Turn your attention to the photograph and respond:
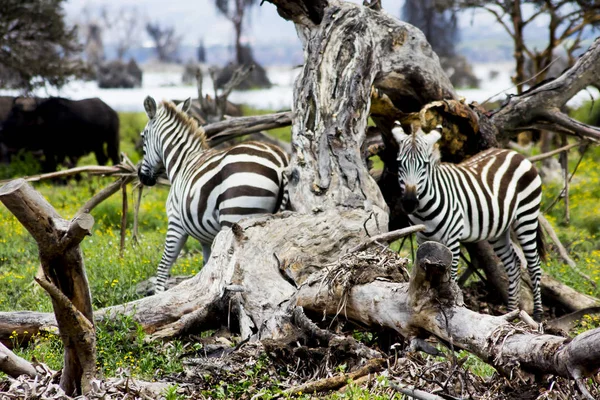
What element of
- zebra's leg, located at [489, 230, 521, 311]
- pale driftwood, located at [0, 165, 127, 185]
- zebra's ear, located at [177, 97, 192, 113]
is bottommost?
zebra's leg, located at [489, 230, 521, 311]

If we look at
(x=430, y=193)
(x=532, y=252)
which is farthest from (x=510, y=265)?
(x=430, y=193)

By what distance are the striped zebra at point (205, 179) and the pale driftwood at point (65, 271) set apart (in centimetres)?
277

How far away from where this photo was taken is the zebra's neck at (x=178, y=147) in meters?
7.80

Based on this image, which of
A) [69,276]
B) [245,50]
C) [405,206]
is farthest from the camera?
[245,50]

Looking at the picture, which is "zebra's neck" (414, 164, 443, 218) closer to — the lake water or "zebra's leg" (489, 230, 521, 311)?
"zebra's leg" (489, 230, 521, 311)

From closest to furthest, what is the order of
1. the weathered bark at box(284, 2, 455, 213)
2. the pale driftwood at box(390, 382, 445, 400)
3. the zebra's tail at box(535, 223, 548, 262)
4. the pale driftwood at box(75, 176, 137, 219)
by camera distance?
the pale driftwood at box(390, 382, 445, 400) → the weathered bark at box(284, 2, 455, 213) → the pale driftwood at box(75, 176, 137, 219) → the zebra's tail at box(535, 223, 548, 262)

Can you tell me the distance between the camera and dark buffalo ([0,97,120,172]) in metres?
15.3

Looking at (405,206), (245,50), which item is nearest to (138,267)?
(405,206)

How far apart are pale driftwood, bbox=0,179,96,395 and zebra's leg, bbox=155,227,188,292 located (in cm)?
342

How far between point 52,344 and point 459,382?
3.34 meters

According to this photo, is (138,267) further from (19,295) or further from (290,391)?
(290,391)

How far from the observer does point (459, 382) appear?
389 cm

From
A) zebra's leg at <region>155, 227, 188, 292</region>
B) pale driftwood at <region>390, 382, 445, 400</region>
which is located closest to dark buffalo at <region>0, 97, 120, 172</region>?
zebra's leg at <region>155, 227, 188, 292</region>

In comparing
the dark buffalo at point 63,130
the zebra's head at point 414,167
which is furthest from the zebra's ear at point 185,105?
the dark buffalo at point 63,130
